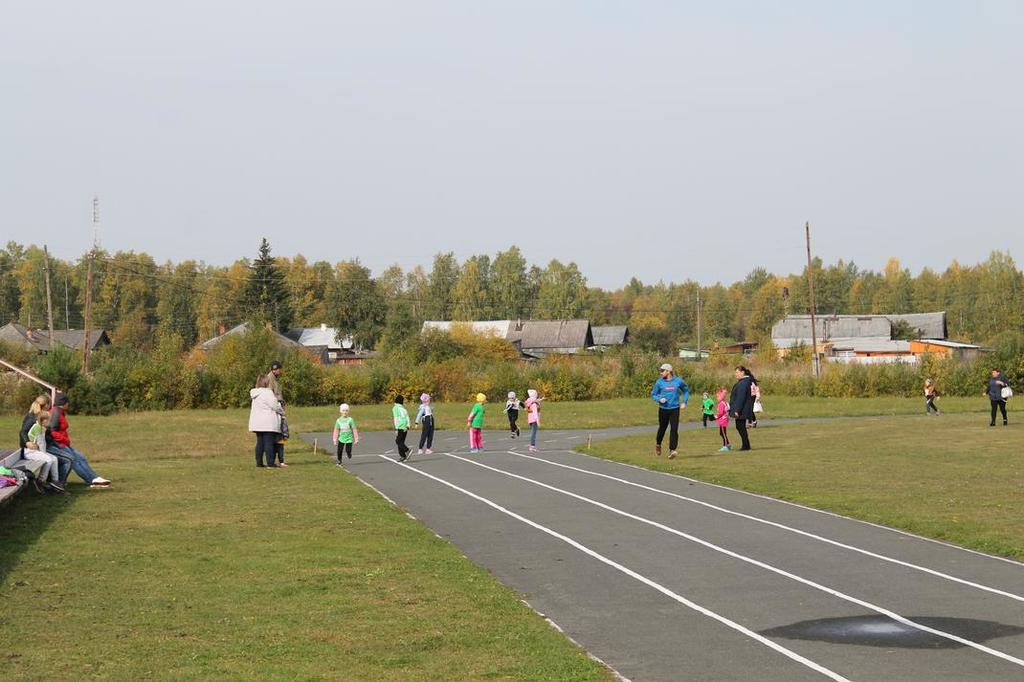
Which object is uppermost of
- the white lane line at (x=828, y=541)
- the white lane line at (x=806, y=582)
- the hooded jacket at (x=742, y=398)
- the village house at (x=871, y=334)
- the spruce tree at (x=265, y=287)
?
the spruce tree at (x=265, y=287)

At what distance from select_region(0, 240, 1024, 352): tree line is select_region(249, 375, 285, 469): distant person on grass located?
104m

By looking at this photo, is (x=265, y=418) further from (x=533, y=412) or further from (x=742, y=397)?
(x=742, y=397)

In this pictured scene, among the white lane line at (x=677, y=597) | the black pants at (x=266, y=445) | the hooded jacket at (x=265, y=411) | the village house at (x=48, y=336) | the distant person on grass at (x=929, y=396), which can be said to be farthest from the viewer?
the village house at (x=48, y=336)

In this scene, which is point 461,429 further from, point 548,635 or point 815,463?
point 548,635

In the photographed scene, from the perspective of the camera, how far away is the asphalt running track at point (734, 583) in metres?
7.69

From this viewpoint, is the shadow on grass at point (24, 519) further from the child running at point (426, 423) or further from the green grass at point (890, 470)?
the child running at point (426, 423)

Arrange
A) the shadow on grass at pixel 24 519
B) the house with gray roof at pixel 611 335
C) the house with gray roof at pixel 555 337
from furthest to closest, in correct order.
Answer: the house with gray roof at pixel 611 335 < the house with gray roof at pixel 555 337 < the shadow on grass at pixel 24 519

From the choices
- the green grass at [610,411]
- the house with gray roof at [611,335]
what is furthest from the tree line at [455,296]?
the green grass at [610,411]

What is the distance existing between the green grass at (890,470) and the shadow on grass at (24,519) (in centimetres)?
1008

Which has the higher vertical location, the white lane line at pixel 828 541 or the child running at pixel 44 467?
the child running at pixel 44 467

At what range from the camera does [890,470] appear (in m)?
21.7

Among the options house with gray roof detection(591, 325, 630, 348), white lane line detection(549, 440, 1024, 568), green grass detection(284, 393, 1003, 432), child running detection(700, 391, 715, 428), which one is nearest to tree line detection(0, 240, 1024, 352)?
house with gray roof detection(591, 325, 630, 348)

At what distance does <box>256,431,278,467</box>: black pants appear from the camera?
76.8 ft

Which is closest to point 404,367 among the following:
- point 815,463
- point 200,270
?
point 815,463
